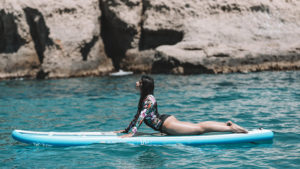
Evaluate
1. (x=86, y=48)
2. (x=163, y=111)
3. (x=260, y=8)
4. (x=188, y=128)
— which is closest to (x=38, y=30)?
(x=86, y=48)

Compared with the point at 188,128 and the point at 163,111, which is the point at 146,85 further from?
the point at 163,111

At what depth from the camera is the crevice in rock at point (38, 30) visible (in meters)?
22.6

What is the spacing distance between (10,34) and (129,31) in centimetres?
764

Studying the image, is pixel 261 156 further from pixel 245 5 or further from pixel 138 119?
pixel 245 5

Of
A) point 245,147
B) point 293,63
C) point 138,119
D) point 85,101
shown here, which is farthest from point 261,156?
point 293,63

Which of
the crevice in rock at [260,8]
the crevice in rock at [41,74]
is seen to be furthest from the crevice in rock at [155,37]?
the crevice in rock at [41,74]

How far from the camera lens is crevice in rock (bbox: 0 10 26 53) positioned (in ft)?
76.8

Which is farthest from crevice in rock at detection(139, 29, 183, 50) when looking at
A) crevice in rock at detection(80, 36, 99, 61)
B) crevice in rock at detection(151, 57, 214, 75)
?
crevice in rock at detection(80, 36, 99, 61)

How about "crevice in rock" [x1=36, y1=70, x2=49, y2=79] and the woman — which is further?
"crevice in rock" [x1=36, y1=70, x2=49, y2=79]

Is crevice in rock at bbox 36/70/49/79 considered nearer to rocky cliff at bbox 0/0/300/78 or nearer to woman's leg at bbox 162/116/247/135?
rocky cliff at bbox 0/0/300/78

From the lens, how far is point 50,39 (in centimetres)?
2212

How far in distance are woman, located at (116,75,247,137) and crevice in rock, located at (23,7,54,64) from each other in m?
17.0

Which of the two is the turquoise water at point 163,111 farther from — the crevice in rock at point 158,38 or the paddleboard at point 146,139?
the crevice in rock at point 158,38

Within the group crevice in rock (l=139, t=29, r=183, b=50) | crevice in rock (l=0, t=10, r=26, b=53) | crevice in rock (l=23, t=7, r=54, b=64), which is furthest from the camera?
crevice in rock (l=139, t=29, r=183, b=50)
